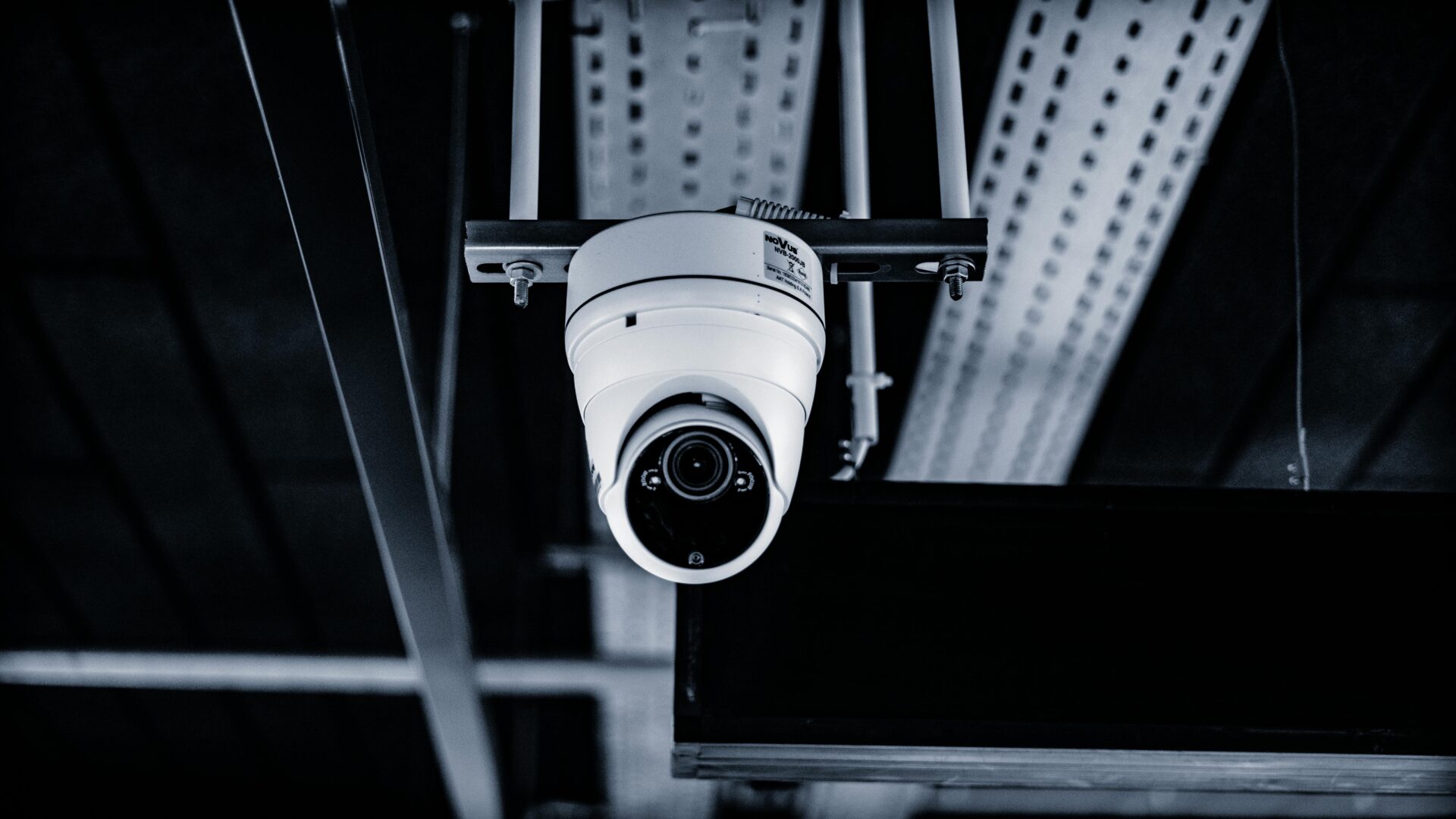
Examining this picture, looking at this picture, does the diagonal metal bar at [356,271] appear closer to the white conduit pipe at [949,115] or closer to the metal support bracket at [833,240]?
the metal support bracket at [833,240]

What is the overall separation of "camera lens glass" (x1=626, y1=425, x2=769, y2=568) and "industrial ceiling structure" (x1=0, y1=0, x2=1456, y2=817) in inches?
11.9

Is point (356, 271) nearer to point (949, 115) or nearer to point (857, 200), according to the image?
point (857, 200)

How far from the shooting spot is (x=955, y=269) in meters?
0.88

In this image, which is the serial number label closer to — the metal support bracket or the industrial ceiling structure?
the metal support bracket

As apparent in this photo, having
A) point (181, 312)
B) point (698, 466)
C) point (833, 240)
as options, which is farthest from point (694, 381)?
point (181, 312)

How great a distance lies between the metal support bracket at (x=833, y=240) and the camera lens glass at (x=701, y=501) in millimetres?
208

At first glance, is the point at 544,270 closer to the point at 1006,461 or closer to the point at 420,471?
the point at 420,471

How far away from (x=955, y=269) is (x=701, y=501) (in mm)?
316

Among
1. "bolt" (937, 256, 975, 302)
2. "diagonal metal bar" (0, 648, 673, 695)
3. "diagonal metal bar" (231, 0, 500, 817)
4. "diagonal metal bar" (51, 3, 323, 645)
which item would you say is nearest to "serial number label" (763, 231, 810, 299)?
"bolt" (937, 256, 975, 302)

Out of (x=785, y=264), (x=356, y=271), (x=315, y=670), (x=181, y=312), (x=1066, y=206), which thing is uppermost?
(x=181, y=312)

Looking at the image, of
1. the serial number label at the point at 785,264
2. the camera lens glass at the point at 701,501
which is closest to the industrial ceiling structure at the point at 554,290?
the serial number label at the point at 785,264

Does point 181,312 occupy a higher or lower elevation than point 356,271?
higher

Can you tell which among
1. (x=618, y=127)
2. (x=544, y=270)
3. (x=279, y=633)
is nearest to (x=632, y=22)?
(x=618, y=127)

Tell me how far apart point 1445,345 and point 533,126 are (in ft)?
5.83
